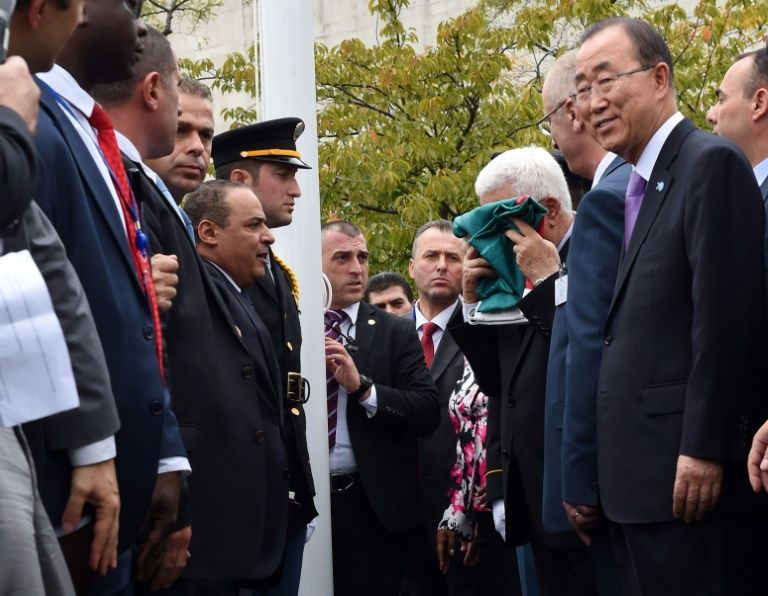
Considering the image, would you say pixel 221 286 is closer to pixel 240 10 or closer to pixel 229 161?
pixel 229 161

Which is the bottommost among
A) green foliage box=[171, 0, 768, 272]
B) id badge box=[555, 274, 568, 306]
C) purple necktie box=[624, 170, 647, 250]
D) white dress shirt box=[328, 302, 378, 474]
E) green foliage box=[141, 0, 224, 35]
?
white dress shirt box=[328, 302, 378, 474]

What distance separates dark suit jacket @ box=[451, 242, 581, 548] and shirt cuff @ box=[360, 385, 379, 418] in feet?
3.88

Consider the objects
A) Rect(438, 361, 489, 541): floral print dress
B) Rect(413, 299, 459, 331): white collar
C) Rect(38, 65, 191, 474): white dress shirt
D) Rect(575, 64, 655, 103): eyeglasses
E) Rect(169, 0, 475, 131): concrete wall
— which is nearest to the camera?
A: Rect(38, 65, 191, 474): white dress shirt

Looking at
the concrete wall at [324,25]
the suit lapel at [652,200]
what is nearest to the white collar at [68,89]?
the suit lapel at [652,200]

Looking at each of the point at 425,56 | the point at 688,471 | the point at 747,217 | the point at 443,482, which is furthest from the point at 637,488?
→ the point at 425,56

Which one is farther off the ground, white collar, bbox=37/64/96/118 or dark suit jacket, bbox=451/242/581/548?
white collar, bbox=37/64/96/118

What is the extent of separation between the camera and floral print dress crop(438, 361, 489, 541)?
21.7 ft

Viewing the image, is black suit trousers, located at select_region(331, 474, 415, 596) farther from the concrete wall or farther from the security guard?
the concrete wall

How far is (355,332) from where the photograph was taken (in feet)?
24.6

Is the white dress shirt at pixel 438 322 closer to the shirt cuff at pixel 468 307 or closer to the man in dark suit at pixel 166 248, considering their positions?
the shirt cuff at pixel 468 307

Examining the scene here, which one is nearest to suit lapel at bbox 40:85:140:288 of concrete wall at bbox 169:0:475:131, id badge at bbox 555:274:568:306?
id badge at bbox 555:274:568:306

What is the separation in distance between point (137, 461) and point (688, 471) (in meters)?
1.71

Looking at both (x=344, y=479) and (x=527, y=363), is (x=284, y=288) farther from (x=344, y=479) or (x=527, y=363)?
(x=344, y=479)

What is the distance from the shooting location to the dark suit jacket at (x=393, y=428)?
6.92 meters
